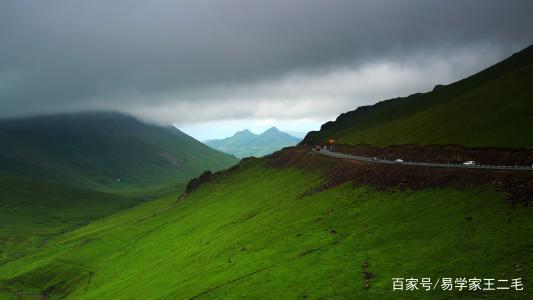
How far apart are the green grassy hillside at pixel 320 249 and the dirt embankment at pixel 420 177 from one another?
2555 mm

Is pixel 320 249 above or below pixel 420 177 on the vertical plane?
below

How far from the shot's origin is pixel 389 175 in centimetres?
11262

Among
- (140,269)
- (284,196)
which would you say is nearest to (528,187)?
(284,196)

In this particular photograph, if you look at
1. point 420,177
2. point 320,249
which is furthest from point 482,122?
point 320,249

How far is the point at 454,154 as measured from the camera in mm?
115188

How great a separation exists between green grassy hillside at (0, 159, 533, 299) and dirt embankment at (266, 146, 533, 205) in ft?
8.38

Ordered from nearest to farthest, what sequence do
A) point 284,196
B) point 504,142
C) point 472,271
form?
1. point 472,271
2. point 504,142
3. point 284,196

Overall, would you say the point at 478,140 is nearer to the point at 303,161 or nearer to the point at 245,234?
the point at 245,234

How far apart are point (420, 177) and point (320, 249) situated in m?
32.3

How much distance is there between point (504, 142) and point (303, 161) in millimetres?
93858

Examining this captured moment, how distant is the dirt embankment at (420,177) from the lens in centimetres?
7609

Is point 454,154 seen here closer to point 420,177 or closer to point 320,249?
point 420,177

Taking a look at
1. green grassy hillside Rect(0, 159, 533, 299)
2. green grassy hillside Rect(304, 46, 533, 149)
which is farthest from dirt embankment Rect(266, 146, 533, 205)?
green grassy hillside Rect(304, 46, 533, 149)

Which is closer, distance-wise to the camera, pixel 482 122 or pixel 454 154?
pixel 454 154
